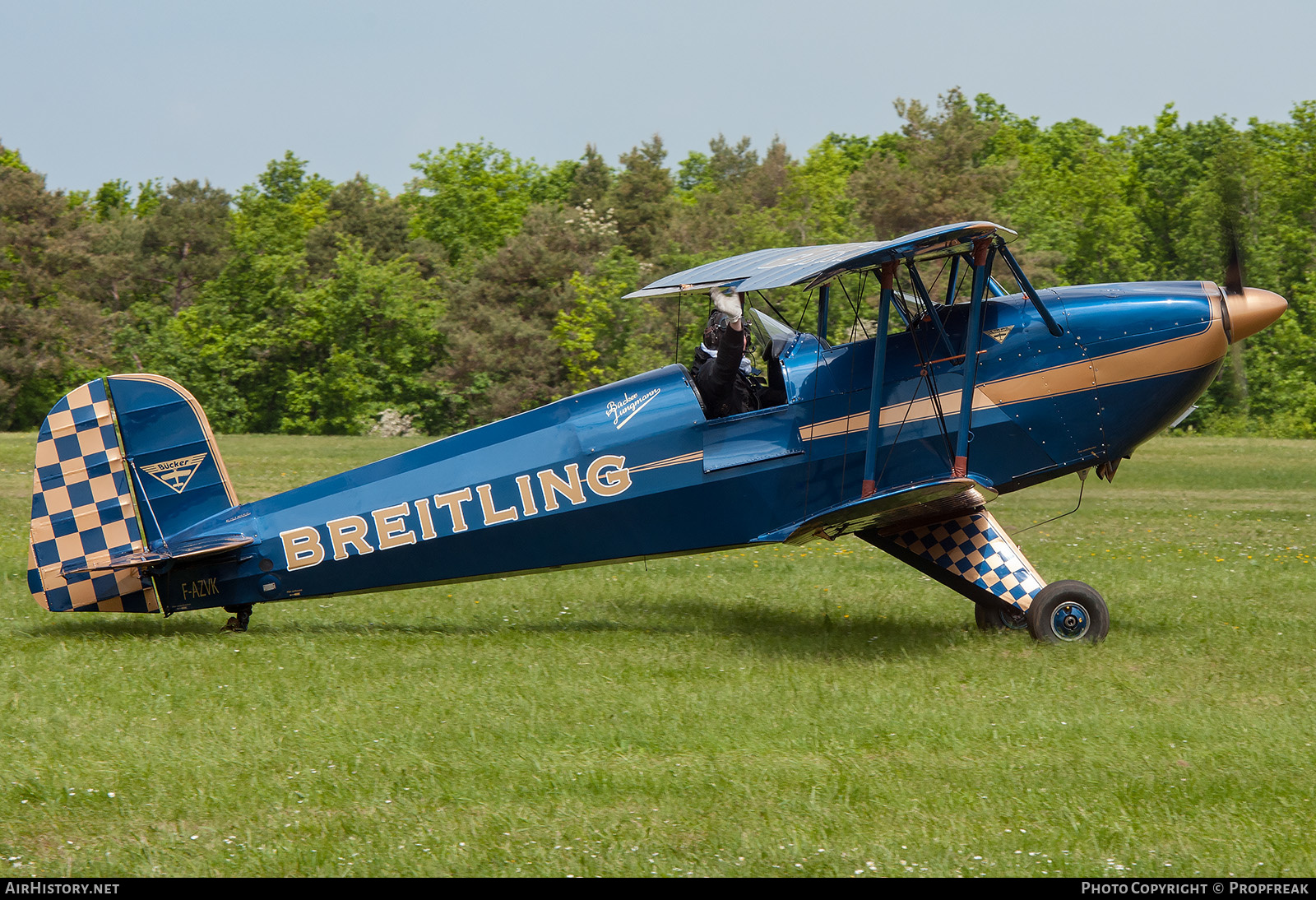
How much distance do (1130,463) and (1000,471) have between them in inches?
749

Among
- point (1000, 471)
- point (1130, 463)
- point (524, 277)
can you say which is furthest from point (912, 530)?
point (524, 277)

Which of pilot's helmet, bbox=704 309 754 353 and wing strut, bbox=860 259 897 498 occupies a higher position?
pilot's helmet, bbox=704 309 754 353

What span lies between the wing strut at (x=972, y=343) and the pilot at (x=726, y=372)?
1.37 m

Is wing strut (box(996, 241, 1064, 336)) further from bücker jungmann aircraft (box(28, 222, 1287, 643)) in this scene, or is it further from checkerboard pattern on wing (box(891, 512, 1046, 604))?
checkerboard pattern on wing (box(891, 512, 1046, 604))

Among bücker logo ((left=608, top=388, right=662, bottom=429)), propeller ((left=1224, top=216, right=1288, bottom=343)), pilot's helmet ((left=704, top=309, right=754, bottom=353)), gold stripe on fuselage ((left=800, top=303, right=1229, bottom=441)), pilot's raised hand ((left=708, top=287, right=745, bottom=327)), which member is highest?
pilot's raised hand ((left=708, top=287, right=745, bottom=327))

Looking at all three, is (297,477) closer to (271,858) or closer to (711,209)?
(271,858)

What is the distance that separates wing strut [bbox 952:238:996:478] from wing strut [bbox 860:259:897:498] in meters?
0.56

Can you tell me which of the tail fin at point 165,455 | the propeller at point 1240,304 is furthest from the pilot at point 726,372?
the tail fin at point 165,455

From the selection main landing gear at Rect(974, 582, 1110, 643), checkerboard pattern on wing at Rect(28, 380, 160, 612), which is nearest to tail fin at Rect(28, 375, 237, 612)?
checkerboard pattern on wing at Rect(28, 380, 160, 612)

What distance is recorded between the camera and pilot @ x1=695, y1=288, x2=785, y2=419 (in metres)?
7.99

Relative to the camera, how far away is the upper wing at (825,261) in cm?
719

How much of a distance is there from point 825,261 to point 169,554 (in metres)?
5.11

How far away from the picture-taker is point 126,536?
8.20m

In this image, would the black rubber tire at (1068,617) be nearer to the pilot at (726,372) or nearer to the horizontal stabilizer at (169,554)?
the pilot at (726,372)
